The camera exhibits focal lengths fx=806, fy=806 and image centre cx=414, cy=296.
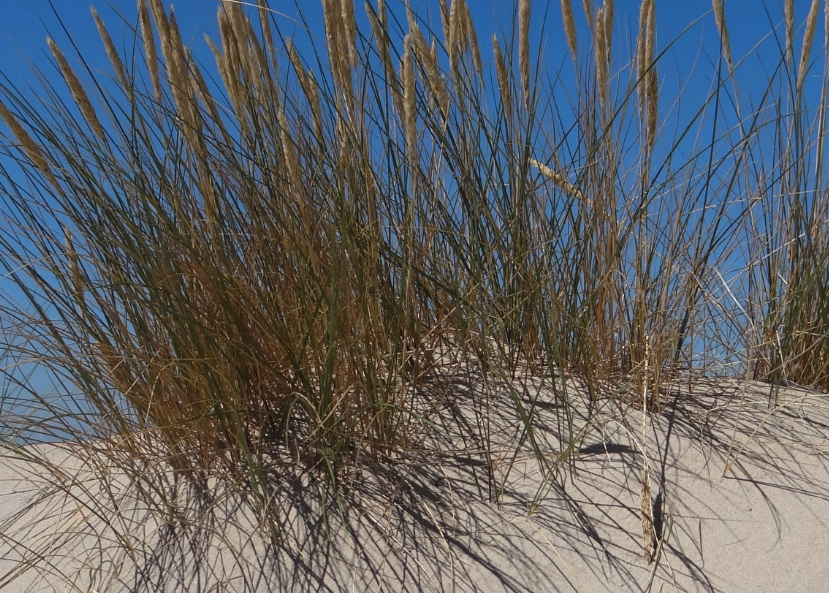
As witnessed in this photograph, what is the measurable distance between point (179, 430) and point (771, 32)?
1772 mm

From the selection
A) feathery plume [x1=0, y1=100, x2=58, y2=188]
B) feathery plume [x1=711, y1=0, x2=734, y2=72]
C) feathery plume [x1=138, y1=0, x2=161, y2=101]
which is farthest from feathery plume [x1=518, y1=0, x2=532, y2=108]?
feathery plume [x1=0, y1=100, x2=58, y2=188]

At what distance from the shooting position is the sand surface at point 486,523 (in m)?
1.54

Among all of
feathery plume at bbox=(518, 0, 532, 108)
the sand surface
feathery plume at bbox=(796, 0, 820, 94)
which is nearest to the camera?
the sand surface

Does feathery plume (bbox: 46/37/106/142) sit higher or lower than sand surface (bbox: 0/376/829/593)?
higher

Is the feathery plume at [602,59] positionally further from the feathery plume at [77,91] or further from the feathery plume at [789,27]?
the feathery plume at [77,91]

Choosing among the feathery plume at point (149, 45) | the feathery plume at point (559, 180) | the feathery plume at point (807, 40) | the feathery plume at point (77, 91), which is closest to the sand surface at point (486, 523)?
the feathery plume at point (559, 180)

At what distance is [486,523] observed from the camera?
159cm

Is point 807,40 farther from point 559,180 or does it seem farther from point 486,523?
point 486,523

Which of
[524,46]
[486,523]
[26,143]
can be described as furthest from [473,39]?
[486,523]

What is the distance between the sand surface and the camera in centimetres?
154

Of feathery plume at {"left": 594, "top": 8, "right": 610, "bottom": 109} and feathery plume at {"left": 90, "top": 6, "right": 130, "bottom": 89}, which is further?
feathery plume at {"left": 594, "top": 8, "right": 610, "bottom": 109}

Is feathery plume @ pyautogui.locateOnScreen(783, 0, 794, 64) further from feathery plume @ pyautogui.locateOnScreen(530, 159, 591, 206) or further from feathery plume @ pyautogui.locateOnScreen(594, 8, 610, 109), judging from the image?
feathery plume @ pyautogui.locateOnScreen(530, 159, 591, 206)

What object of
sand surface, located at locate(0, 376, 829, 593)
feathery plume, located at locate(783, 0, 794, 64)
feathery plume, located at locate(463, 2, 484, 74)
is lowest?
sand surface, located at locate(0, 376, 829, 593)

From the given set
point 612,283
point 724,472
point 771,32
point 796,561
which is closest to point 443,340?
point 612,283
